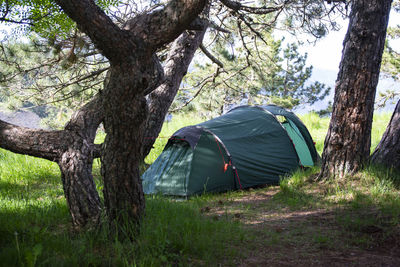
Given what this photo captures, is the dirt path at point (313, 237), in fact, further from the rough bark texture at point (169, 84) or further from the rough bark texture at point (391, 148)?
the rough bark texture at point (169, 84)

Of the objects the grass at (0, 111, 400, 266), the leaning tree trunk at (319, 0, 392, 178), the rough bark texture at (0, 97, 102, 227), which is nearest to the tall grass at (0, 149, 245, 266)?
the grass at (0, 111, 400, 266)

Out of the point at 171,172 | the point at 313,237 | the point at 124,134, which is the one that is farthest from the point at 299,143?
the point at 124,134

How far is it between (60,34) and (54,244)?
11.3 ft

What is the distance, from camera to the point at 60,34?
5047 mm

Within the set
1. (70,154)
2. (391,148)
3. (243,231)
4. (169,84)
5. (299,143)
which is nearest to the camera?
(70,154)

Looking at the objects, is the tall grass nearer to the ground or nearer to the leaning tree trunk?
the ground

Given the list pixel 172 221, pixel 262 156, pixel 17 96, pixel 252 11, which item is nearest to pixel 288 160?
pixel 262 156

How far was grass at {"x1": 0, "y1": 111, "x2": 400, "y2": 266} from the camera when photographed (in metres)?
2.55

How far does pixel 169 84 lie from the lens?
6391 mm

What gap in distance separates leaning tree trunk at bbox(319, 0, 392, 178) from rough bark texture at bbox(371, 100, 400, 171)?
17 centimetres

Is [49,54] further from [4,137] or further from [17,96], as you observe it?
[4,137]

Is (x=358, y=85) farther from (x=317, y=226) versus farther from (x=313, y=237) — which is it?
(x=313, y=237)

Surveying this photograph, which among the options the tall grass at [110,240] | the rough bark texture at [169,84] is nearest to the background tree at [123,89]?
the tall grass at [110,240]

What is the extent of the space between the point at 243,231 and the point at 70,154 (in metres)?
1.76
